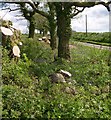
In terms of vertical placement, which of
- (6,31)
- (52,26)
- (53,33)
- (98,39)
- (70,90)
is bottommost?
(70,90)

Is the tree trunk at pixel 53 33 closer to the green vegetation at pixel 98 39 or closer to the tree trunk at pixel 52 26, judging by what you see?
the tree trunk at pixel 52 26

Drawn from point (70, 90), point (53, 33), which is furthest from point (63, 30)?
point (53, 33)

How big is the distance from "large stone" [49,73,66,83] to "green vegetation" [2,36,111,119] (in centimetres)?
20

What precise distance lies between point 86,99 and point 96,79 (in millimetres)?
2704

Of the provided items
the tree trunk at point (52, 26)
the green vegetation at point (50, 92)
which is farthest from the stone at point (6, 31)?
the tree trunk at point (52, 26)

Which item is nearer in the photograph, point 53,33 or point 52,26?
point 52,26

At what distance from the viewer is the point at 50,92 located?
9.66 metres

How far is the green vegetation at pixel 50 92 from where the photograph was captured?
8016mm

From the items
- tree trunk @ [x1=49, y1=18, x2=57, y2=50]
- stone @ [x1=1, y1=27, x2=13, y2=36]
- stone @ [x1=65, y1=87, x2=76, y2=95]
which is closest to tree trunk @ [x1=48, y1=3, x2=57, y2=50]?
tree trunk @ [x1=49, y1=18, x2=57, y2=50]

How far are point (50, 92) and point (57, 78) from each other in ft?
5.06

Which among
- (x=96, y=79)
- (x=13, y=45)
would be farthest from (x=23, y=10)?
(x=96, y=79)

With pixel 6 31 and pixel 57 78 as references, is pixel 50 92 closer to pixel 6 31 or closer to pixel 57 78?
pixel 57 78

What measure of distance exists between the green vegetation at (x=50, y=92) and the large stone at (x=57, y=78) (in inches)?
8.0

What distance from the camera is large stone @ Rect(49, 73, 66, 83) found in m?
11.0
